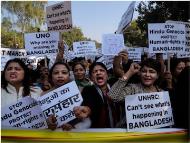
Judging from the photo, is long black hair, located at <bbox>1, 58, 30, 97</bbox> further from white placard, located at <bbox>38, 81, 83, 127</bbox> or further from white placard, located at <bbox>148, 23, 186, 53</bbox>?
white placard, located at <bbox>148, 23, 186, 53</bbox>

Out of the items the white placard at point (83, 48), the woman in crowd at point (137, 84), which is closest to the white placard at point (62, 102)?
the woman in crowd at point (137, 84)

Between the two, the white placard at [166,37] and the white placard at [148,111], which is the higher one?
the white placard at [166,37]

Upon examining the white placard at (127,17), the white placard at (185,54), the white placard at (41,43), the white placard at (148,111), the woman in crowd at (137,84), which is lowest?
the white placard at (148,111)

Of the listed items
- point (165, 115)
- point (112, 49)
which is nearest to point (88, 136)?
point (165, 115)

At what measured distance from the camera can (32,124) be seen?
4.43m

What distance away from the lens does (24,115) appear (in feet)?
14.5

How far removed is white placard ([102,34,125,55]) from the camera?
22.9 feet

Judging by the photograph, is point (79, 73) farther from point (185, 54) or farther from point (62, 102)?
point (185, 54)

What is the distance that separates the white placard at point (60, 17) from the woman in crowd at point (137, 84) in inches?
86.4

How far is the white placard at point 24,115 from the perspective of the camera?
14.4 ft

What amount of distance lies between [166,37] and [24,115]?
2418 millimetres

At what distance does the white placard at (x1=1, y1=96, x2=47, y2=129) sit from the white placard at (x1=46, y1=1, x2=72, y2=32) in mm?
2233

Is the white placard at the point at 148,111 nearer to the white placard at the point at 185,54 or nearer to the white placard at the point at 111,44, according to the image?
the white placard at the point at 185,54

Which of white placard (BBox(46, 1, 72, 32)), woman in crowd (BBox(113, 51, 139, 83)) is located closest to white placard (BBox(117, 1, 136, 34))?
A: woman in crowd (BBox(113, 51, 139, 83))
